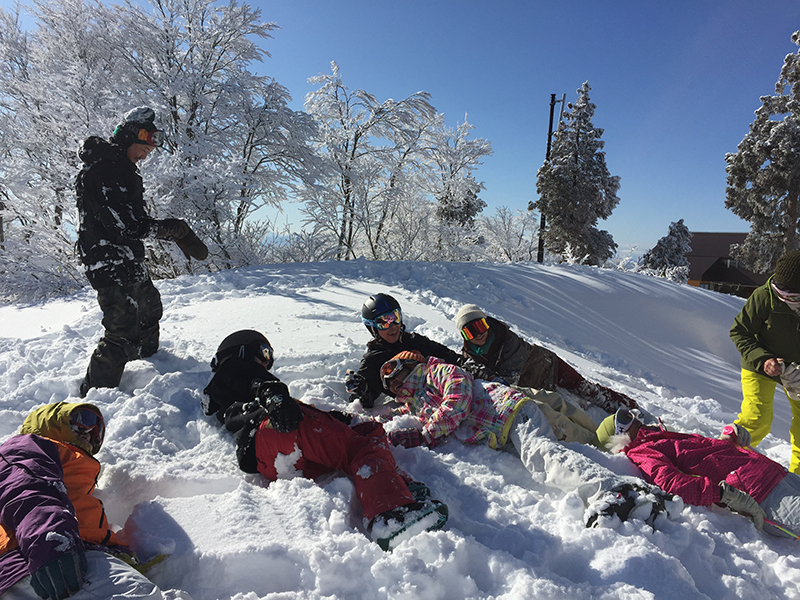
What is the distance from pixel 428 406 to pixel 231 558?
1442 mm

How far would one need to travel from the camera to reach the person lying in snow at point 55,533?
122 cm

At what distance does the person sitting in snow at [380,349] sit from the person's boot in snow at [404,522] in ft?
4.42

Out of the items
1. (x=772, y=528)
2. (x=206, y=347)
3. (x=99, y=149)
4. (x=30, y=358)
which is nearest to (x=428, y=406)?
(x=772, y=528)

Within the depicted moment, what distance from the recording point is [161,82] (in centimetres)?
902

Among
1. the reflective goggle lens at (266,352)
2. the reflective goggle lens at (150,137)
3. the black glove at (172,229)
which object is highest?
the reflective goggle lens at (150,137)

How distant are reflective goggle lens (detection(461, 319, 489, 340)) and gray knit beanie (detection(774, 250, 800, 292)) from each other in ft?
5.89

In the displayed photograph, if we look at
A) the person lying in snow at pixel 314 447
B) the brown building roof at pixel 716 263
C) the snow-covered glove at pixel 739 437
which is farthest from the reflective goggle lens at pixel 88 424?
the brown building roof at pixel 716 263

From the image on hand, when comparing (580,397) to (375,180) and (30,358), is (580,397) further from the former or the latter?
(375,180)

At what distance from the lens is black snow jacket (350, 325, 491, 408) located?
9.95ft

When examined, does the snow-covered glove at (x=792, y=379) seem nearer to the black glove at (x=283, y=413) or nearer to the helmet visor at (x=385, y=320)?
the helmet visor at (x=385, y=320)

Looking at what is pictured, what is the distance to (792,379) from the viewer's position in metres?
2.44

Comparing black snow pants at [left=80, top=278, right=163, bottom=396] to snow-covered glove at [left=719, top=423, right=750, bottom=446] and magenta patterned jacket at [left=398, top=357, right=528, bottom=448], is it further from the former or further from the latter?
snow-covered glove at [left=719, top=423, right=750, bottom=446]

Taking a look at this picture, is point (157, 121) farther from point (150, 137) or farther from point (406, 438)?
point (406, 438)

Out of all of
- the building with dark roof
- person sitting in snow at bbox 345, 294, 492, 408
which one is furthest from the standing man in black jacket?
the building with dark roof
